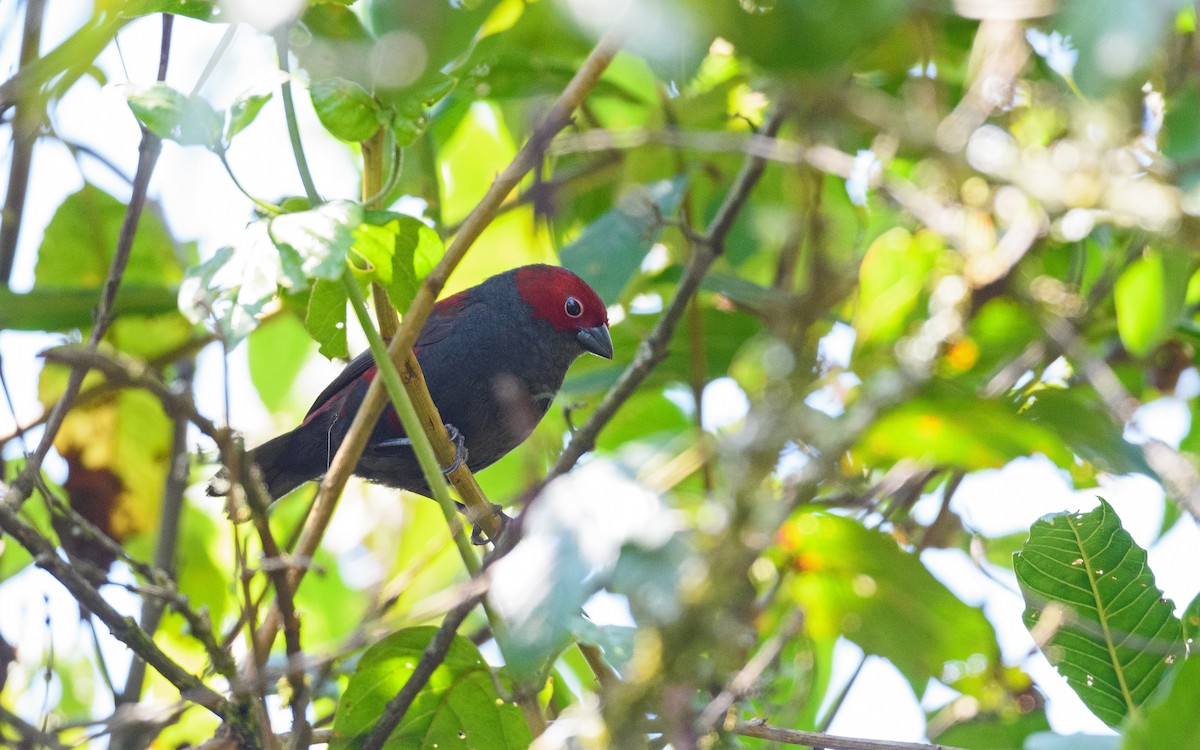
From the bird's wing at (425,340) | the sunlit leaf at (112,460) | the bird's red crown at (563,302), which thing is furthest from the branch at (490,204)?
the bird's red crown at (563,302)

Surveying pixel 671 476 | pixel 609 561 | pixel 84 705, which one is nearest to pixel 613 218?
pixel 671 476

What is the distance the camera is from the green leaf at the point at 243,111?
2.43 metres

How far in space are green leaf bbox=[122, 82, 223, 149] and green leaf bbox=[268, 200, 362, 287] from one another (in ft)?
0.78

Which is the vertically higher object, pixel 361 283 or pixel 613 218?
pixel 613 218

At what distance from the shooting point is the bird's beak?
489 centimetres

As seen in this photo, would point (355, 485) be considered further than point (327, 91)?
Yes

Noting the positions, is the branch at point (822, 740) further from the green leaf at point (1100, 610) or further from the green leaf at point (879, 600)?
the green leaf at point (879, 600)

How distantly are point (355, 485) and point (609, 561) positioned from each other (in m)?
4.59

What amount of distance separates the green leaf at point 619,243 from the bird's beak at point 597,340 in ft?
3.46

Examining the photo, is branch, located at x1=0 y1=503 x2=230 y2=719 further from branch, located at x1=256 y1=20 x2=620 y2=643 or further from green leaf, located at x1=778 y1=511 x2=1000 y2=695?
green leaf, located at x1=778 y1=511 x2=1000 y2=695

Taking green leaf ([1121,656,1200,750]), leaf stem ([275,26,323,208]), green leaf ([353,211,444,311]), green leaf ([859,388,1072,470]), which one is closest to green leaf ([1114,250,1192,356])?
green leaf ([859,388,1072,470])

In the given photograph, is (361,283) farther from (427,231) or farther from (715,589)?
(715,589)

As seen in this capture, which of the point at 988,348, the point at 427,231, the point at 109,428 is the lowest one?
the point at 988,348

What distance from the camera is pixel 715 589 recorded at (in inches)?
54.1
